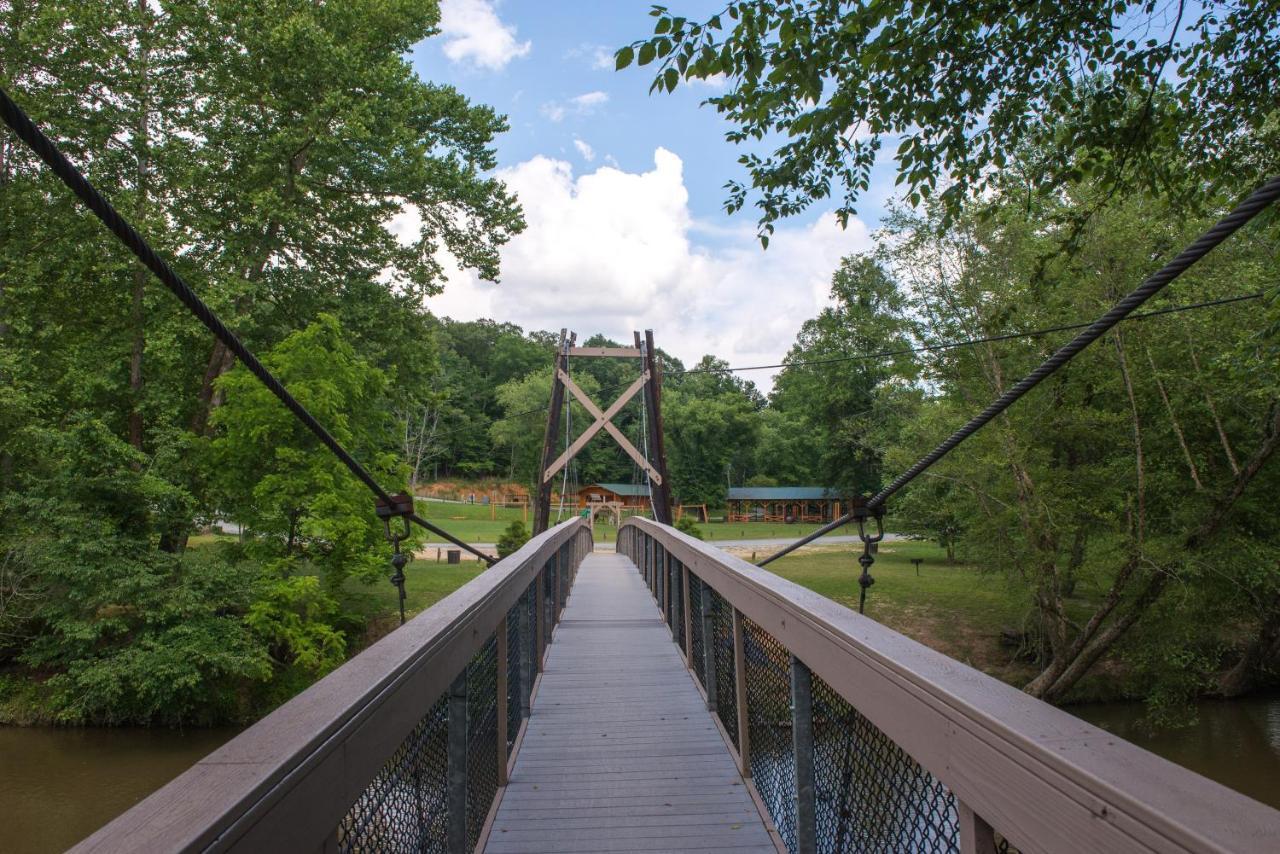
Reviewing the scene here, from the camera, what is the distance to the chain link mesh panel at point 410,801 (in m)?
1.25

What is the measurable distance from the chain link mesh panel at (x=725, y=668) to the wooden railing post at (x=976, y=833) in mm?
1875

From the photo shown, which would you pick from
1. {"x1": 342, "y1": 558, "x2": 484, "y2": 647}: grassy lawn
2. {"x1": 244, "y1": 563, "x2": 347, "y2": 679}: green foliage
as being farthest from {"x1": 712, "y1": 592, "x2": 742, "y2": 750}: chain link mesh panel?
{"x1": 342, "y1": 558, "x2": 484, "y2": 647}: grassy lawn

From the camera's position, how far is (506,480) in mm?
54094

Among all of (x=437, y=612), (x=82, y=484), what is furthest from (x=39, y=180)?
(x=437, y=612)

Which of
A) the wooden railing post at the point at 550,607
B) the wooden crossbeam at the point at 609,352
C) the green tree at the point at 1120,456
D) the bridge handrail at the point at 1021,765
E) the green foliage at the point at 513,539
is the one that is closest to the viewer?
the bridge handrail at the point at 1021,765

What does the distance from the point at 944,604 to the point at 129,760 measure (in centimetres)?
1355

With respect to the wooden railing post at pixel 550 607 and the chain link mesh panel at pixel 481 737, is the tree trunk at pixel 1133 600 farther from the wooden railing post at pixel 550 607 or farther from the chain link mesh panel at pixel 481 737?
the chain link mesh panel at pixel 481 737

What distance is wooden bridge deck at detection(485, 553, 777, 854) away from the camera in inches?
90.7

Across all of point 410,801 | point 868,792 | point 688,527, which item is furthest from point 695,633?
point 688,527

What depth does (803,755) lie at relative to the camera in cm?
193

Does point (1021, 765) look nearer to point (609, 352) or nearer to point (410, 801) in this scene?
point (410, 801)

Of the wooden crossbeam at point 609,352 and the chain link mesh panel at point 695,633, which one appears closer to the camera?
the chain link mesh panel at point 695,633

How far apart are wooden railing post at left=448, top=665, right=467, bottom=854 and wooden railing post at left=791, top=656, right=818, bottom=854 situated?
813mm

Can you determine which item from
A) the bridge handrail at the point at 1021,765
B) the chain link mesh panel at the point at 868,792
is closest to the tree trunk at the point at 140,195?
the chain link mesh panel at the point at 868,792
